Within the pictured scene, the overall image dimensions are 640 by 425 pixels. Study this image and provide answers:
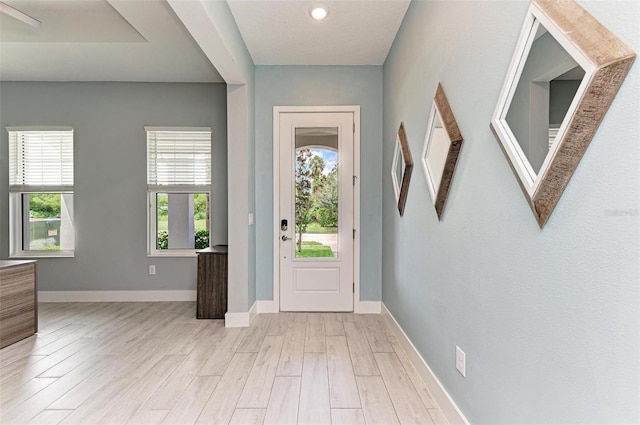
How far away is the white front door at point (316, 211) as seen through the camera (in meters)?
3.82

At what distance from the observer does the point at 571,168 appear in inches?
38.7

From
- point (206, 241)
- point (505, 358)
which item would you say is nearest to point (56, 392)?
point (206, 241)

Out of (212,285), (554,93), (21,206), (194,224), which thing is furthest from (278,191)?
(21,206)

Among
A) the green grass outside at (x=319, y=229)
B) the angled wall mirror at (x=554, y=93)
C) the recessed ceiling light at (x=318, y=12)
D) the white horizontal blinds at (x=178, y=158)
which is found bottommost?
the green grass outside at (x=319, y=229)

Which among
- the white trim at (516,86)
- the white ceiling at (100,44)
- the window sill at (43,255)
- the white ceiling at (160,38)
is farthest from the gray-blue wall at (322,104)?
the window sill at (43,255)

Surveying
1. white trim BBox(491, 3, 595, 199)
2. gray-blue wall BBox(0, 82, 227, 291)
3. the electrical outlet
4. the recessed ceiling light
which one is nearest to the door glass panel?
gray-blue wall BBox(0, 82, 227, 291)

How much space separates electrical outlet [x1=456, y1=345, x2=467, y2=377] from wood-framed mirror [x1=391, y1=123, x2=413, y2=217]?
1.34 meters

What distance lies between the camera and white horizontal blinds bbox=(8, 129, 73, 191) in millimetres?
4383

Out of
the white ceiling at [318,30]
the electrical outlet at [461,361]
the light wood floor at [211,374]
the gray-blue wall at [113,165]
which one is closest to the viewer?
the electrical outlet at [461,361]

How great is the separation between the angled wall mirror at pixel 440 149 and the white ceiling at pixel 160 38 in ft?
3.92

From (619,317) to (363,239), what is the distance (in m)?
3.00

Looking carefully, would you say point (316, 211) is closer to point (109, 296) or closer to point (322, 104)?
point (322, 104)

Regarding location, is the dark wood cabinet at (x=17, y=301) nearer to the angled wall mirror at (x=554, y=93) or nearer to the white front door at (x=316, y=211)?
the white front door at (x=316, y=211)

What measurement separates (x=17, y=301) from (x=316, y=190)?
297cm
